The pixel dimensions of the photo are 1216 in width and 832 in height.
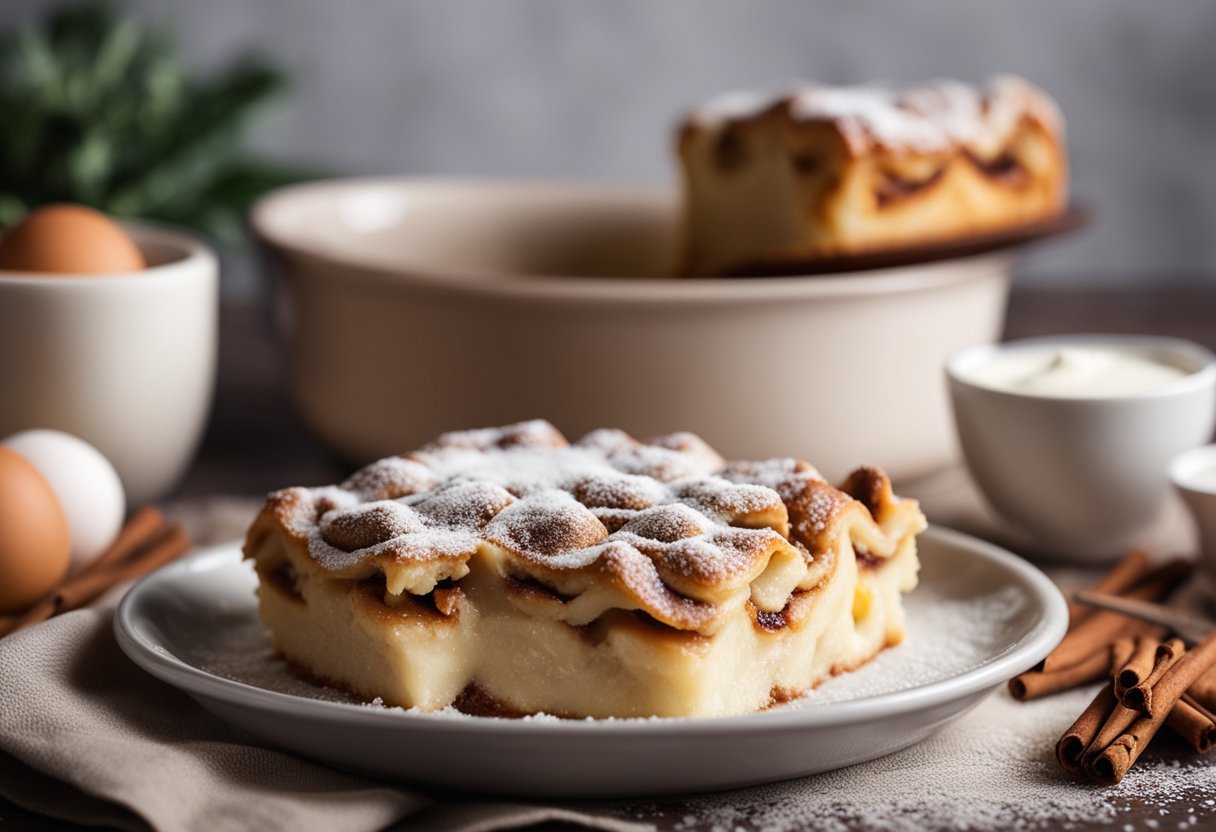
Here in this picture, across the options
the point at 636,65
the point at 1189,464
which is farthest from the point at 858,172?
the point at 636,65

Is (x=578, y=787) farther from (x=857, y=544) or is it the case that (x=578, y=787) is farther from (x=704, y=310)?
(x=704, y=310)

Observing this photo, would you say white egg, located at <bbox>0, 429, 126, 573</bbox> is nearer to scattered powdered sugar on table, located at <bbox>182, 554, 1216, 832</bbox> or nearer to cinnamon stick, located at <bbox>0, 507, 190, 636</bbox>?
cinnamon stick, located at <bbox>0, 507, 190, 636</bbox>

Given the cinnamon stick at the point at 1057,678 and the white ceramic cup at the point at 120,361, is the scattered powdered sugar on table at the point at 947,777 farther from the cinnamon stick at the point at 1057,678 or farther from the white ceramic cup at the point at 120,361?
the white ceramic cup at the point at 120,361

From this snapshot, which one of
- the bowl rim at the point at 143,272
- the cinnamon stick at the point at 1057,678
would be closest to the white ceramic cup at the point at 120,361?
the bowl rim at the point at 143,272

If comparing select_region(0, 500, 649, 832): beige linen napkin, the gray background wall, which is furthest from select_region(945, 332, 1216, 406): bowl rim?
the gray background wall

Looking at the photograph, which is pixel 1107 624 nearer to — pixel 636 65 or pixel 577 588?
pixel 577 588
